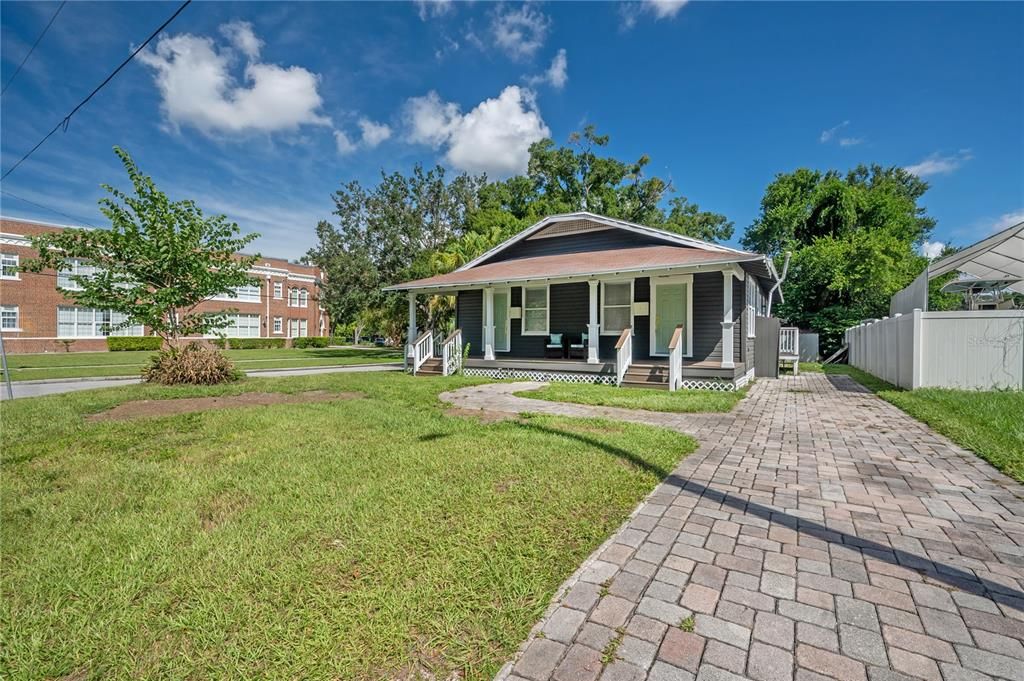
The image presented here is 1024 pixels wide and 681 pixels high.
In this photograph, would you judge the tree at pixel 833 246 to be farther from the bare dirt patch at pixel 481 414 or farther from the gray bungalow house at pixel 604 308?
the bare dirt patch at pixel 481 414

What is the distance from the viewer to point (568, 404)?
27.4ft

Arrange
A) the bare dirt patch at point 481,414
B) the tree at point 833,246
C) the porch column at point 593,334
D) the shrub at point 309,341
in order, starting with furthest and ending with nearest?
the shrub at point 309,341 < the tree at point 833,246 < the porch column at point 593,334 < the bare dirt patch at point 481,414

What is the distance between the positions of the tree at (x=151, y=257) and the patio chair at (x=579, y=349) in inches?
358

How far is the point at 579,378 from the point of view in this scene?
1208cm

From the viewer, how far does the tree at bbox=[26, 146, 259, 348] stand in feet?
32.8

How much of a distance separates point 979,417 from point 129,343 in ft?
137

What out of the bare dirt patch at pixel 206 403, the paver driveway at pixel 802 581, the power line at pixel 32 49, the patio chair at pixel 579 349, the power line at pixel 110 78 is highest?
the power line at pixel 32 49

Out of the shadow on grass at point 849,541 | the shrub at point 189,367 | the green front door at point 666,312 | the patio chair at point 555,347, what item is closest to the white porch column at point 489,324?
the patio chair at point 555,347

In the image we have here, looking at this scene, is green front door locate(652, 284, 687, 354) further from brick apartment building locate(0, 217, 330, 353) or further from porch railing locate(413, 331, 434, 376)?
brick apartment building locate(0, 217, 330, 353)

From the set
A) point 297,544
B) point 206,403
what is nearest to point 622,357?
point 206,403

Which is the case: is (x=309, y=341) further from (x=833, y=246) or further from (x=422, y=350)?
(x=833, y=246)

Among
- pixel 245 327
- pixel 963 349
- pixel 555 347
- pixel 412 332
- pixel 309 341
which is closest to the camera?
pixel 963 349

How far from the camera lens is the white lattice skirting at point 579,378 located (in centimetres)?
1038

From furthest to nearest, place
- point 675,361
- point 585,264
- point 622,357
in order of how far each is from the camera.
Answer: point 585,264 → point 622,357 → point 675,361
